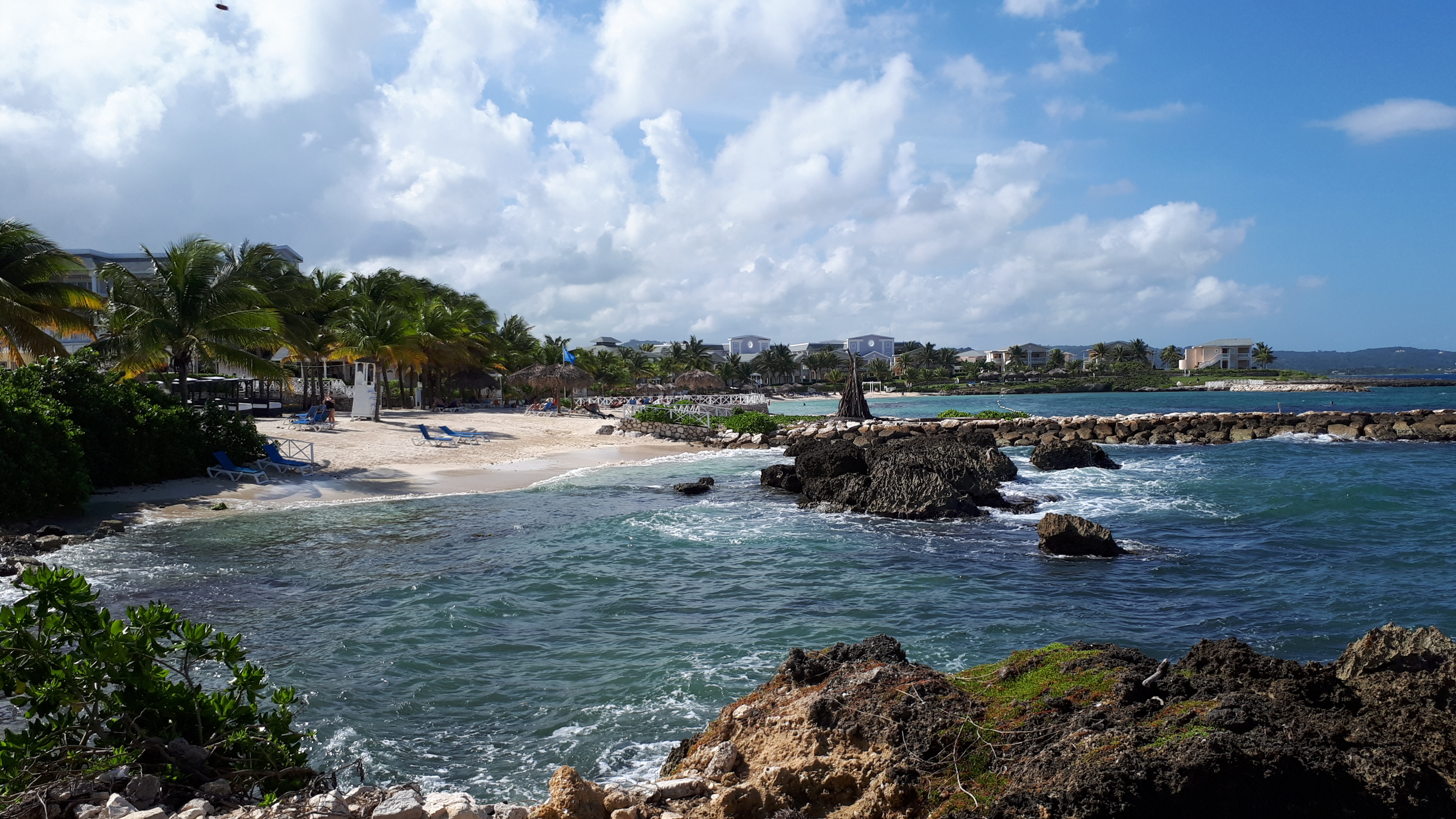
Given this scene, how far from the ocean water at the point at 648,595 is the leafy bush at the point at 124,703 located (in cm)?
127

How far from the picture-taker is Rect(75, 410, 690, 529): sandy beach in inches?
660

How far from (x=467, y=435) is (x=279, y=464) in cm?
1039

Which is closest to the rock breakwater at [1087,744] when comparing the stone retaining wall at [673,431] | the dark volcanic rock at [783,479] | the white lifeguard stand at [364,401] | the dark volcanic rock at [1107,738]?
the dark volcanic rock at [1107,738]

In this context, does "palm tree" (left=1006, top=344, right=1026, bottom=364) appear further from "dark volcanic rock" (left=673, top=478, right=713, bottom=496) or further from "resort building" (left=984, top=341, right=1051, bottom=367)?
"dark volcanic rock" (left=673, top=478, right=713, bottom=496)

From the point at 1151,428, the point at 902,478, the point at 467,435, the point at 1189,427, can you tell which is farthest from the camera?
the point at 1189,427

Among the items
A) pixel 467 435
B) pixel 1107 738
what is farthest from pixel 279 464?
pixel 1107 738

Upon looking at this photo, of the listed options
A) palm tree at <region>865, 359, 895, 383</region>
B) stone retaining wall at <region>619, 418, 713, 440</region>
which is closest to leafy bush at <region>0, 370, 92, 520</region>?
stone retaining wall at <region>619, 418, 713, 440</region>

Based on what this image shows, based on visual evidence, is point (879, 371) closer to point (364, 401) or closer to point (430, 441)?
point (364, 401)

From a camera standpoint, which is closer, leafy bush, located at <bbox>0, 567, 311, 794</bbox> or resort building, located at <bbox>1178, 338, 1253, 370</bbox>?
leafy bush, located at <bbox>0, 567, 311, 794</bbox>

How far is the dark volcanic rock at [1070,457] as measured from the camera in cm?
2498

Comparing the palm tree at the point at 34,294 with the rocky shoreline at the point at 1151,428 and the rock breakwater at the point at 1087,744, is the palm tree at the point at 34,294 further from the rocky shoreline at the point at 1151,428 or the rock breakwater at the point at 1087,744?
the rock breakwater at the point at 1087,744

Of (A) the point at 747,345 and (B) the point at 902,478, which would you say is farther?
(A) the point at 747,345

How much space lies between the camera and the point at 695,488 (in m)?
19.9

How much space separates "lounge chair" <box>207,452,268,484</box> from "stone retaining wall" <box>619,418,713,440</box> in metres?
16.6
